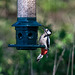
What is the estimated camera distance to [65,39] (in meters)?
8.48

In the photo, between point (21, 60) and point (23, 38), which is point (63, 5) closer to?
point (21, 60)

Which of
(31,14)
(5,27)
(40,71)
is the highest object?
(31,14)

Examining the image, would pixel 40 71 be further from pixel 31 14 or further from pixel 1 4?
pixel 1 4

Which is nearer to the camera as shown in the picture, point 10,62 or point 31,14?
point 31,14

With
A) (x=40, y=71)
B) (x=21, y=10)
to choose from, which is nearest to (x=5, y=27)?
(x=40, y=71)

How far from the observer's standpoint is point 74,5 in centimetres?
1664

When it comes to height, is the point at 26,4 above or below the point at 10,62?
above

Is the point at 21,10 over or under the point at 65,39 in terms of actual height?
over

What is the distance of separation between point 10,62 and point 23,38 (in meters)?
2.75

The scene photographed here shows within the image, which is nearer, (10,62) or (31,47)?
(31,47)

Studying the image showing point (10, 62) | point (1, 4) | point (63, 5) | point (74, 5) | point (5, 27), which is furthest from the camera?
point (74, 5)

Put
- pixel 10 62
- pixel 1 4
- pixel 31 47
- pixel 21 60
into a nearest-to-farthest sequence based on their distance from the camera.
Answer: pixel 31 47 → pixel 21 60 → pixel 10 62 → pixel 1 4

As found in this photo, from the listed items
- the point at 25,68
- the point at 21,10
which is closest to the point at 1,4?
the point at 25,68

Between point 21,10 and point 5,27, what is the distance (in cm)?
431
